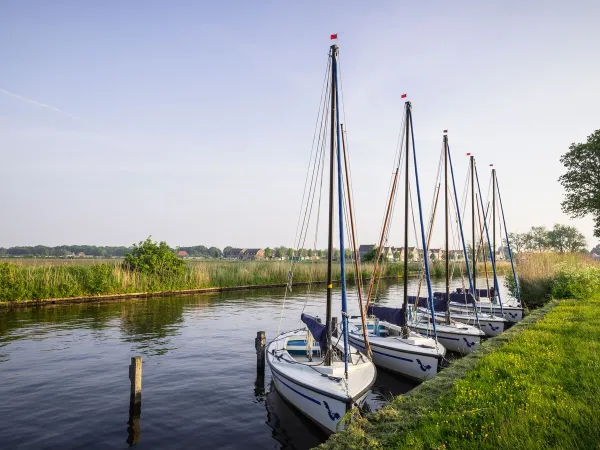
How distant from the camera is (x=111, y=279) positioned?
3450 centimetres

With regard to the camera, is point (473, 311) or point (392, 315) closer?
point (392, 315)

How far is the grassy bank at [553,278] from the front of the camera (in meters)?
25.2

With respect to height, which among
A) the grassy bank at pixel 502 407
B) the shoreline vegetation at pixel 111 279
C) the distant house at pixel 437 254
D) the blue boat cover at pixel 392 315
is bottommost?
the grassy bank at pixel 502 407

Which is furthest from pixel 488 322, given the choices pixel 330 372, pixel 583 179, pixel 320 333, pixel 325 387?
pixel 583 179

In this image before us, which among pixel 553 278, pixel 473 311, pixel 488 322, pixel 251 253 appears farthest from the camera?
pixel 251 253

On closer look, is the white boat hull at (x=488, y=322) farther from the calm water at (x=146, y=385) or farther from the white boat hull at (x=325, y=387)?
the white boat hull at (x=325, y=387)

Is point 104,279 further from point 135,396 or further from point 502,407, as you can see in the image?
point 502,407

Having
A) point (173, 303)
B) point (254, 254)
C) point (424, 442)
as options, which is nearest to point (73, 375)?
point (424, 442)

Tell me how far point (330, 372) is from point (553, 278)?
27.2 m

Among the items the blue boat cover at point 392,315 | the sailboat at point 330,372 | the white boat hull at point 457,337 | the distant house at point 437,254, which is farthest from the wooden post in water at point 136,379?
the distant house at point 437,254

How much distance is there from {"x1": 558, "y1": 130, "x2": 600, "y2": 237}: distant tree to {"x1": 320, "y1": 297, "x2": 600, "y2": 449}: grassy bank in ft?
114

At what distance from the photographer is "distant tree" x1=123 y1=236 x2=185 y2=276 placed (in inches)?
1502

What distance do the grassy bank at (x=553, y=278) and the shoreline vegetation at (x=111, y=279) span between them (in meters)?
12.2

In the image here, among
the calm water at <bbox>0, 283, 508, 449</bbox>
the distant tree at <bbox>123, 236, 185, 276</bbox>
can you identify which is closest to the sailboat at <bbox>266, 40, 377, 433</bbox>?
the calm water at <bbox>0, 283, 508, 449</bbox>
